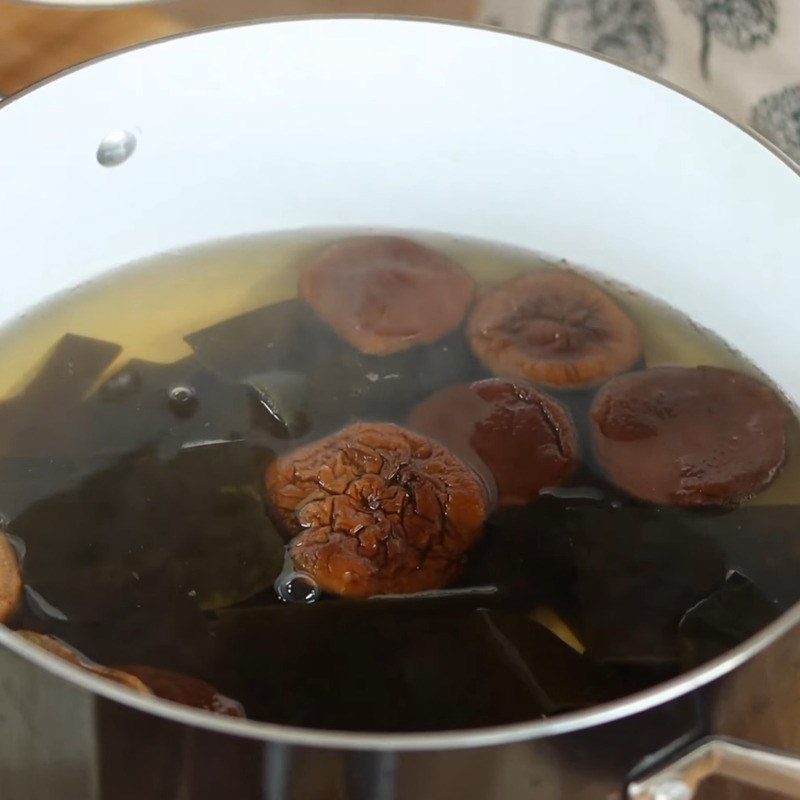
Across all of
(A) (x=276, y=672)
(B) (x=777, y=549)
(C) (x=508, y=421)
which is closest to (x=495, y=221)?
(C) (x=508, y=421)

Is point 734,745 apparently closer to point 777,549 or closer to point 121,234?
point 777,549

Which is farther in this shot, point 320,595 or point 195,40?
point 195,40

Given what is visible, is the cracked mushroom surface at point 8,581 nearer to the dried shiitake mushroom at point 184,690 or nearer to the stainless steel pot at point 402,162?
the dried shiitake mushroom at point 184,690

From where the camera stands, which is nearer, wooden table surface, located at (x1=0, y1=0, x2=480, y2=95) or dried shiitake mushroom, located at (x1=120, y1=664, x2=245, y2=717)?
dried shiitake mushroom, located at (x1=120, y1=664, x2=245, y2=717)

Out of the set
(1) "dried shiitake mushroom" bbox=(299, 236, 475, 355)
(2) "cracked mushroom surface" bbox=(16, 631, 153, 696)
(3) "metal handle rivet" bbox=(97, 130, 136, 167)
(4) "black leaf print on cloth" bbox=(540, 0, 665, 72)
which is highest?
(4) "black leaf print on cloth" bbox=(540, 0, 665, 72)

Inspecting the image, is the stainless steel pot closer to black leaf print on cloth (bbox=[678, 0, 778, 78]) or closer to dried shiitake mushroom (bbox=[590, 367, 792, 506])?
dried shiitake mushroom (bbox=[590, 367, 792, 506])

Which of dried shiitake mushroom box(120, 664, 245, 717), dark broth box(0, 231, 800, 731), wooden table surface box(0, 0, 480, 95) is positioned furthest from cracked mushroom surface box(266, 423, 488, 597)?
wooden table surface box(0, 0, 480, 95)

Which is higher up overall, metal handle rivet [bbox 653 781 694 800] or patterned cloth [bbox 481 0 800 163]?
patterned cloth [bbox 481 0 800 163]
